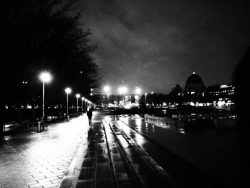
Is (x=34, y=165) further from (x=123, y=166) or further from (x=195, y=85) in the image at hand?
(x=195, y=85)

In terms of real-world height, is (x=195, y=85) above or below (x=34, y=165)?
above

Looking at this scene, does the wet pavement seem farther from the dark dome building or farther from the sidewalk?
the dark dome building

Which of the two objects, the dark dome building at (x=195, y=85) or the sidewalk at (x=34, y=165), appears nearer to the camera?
the sidewalk at (x=34, y=165)

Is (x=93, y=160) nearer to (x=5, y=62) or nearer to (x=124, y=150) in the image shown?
(x=124, y=150)

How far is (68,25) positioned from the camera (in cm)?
1579

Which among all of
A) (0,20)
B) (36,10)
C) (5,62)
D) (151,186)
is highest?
(36,10)

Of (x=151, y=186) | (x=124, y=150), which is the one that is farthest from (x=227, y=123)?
(x=151, y=186)

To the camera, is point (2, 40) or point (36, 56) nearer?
point (2, 40)

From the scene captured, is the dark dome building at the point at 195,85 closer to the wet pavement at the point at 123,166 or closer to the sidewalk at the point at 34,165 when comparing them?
the wet pavement at the point at 123,166

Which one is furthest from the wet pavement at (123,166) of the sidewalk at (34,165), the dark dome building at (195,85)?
the dark dome building at (195,85)

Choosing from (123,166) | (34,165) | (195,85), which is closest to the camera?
(123,166)

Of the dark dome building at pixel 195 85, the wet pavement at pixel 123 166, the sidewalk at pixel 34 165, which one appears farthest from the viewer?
the dark dome building at pixel 195 85

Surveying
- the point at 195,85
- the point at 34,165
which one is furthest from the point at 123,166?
the point at 195,85

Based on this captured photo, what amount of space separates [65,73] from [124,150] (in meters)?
24.0
